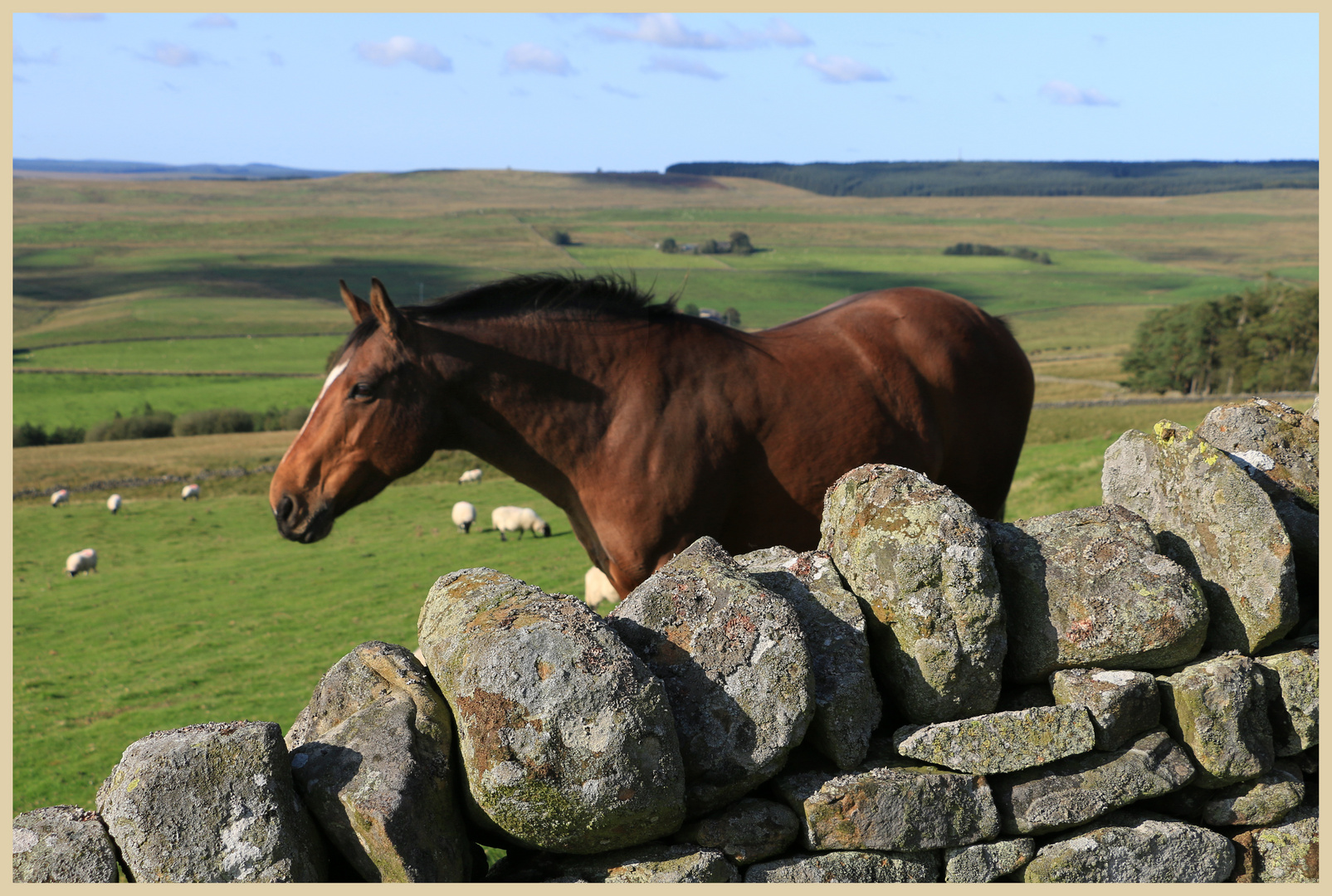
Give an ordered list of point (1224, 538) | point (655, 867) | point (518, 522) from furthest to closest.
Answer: point (518, 522) < point (1224, 538) < point (655, 867)

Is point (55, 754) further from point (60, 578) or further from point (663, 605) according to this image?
point (60, 578)

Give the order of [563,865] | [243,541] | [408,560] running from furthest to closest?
[243,541] → [408,560] → [563,865]

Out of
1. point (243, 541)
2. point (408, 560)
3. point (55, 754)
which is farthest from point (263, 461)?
point (55, 754)

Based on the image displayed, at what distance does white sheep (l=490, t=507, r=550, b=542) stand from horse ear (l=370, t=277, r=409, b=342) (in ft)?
88.6

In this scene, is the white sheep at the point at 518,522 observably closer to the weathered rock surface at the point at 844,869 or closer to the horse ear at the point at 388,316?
the horse ear at the point at 388,316

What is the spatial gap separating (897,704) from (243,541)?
37.5m

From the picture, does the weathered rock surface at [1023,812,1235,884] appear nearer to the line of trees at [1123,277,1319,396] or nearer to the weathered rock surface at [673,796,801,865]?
the weathered rock surface at [673,796,801,865]

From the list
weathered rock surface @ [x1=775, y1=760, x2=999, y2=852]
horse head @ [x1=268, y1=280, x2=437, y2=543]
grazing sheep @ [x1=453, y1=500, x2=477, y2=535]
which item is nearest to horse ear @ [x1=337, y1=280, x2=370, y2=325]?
horse head @ [x1=268, y1=280, x2=437, y2=543]

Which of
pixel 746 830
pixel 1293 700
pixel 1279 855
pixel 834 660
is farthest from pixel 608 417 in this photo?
pixel 1279 855

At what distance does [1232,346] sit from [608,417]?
7525 centimetres

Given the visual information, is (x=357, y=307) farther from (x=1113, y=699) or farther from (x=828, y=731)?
(x=1113, y=699)

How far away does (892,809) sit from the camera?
12.0 ft

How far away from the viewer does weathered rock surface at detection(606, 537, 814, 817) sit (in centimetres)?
358

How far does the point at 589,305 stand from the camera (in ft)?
21.1
